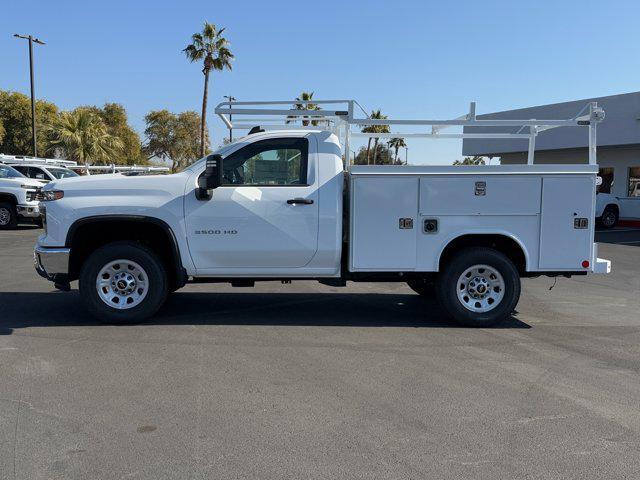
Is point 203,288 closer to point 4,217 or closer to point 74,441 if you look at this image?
point 74,441

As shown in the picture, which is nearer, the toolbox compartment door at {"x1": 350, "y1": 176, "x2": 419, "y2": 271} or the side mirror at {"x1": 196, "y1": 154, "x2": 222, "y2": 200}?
the side mirror at {"x1": 196, "y1": 154, "x2": 222, "y2": 200}

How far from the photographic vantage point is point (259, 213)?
21.9 ft

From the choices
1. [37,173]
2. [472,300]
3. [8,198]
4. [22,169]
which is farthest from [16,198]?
[472,300]

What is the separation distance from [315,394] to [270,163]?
3096 millimetres

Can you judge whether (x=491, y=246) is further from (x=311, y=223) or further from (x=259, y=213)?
(x=259, y=213)

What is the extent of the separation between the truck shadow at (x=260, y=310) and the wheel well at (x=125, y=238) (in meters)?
0.57

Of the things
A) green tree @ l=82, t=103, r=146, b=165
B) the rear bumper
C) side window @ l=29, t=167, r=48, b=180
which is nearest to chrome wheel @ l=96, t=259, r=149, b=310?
the rear bumper

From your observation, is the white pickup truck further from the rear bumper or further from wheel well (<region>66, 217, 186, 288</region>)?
the rear bumper

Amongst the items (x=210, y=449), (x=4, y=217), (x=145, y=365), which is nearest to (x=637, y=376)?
(x=210, y=449)

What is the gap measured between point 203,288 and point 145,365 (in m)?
4.10

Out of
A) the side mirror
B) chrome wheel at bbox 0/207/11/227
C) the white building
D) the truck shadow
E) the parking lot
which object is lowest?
the parking lot

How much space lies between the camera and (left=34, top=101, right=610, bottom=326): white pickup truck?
21.8 ft

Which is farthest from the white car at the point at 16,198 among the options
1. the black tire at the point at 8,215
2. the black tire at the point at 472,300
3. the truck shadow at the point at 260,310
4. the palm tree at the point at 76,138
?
the palm tree at the point at 76,138

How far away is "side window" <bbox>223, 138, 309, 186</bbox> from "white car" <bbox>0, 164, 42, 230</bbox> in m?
13.6
